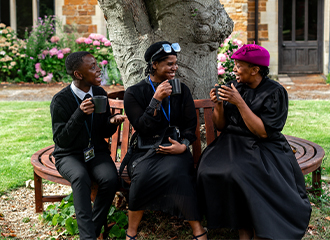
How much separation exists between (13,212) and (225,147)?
2.22 m

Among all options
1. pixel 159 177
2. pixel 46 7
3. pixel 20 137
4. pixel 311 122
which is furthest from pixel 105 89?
pixel 159 177

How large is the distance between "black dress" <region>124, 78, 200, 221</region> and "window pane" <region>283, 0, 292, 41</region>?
39.7 feet

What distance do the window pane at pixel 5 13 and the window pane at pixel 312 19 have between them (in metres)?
9.89

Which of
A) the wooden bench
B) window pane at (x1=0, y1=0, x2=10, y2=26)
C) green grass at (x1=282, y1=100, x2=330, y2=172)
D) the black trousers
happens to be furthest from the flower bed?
the black trousers

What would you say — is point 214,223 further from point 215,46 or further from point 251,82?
point 215,46

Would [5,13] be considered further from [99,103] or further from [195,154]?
[99,103]

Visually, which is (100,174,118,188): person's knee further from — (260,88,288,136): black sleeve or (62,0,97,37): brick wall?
(62,0,97,37): brick wall

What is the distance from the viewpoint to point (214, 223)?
318cm

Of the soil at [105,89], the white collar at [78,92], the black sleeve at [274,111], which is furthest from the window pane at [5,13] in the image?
the black sleeve at [274,111]

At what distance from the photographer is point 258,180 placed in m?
3.14

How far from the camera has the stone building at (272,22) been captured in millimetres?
13289

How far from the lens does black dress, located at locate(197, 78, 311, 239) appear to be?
3074mm

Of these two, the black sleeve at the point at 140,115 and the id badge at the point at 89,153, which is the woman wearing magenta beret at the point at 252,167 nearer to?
the black sleeve at the point at 140,115

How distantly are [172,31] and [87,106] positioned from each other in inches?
54.2
